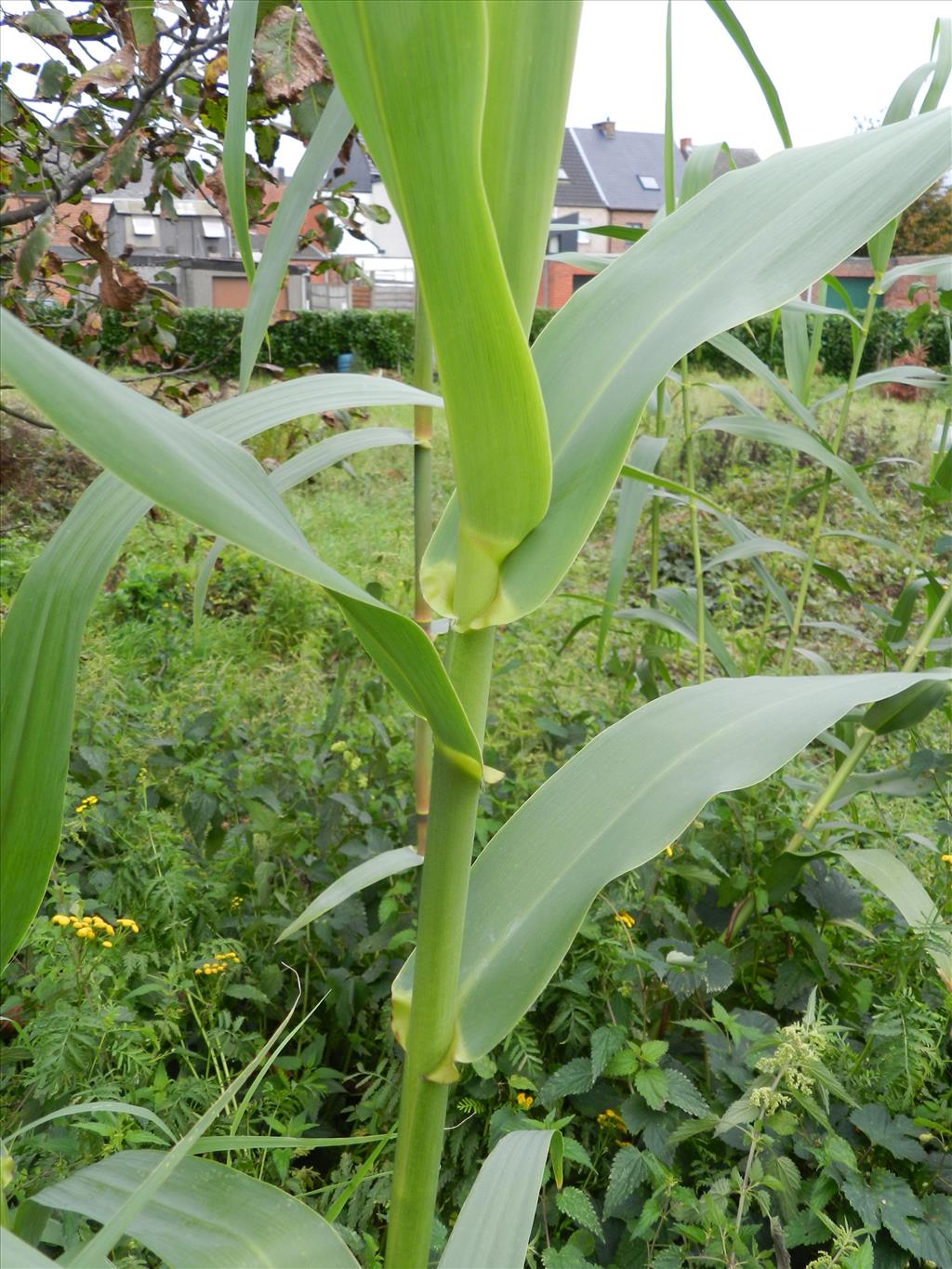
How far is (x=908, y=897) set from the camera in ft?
3.98

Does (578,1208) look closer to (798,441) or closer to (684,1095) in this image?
(684,1095)

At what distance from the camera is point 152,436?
1.01 feet

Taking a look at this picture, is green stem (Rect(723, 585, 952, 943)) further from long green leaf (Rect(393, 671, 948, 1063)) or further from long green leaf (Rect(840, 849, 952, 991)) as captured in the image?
long green leaf (Rect(393, 671, 948, 1063))

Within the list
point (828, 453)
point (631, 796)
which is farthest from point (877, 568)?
point (631, 796)

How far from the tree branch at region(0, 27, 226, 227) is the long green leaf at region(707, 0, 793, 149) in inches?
47.1

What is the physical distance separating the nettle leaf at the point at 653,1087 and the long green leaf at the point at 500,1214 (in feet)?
1.94

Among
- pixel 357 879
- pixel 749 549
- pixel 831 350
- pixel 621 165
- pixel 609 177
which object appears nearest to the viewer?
pixel 357 879

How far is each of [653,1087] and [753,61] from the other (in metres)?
0.97

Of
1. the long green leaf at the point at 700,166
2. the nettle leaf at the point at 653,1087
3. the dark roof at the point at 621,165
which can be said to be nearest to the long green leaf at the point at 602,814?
the nettle leaf at the point at 653,1087

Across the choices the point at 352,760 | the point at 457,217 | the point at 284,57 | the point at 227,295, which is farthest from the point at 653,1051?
the point at 227,295

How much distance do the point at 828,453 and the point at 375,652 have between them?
3.28 ft

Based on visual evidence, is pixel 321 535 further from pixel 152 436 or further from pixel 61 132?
pixel 152 436

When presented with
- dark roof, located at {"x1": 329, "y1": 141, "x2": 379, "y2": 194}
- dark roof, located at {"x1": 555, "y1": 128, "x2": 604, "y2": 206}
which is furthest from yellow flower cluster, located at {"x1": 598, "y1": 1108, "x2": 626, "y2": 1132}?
dark roof, located at {"x1": 555, "y1": 128, "x2": 604, "y2": 206}

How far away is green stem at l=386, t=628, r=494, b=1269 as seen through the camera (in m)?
0.45
